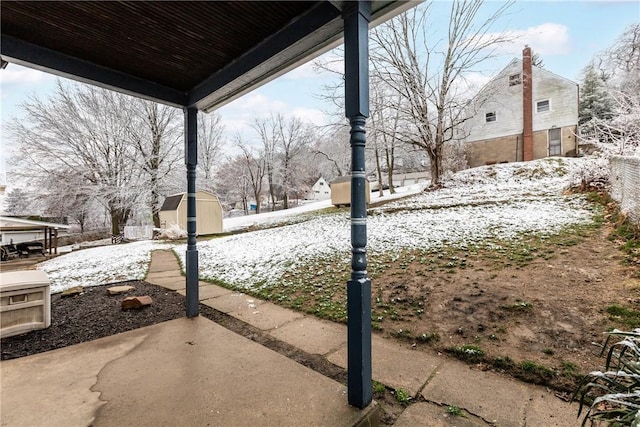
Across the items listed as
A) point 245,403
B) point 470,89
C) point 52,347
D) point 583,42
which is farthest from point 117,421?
point 583,42

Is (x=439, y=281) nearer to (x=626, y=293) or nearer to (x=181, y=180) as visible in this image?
(x=626, y=293)

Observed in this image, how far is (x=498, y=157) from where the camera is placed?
15.0m

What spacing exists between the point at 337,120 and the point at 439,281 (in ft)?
29.5

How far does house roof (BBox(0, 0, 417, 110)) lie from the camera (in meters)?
1.87

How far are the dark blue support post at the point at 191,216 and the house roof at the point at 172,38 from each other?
56 centimetres

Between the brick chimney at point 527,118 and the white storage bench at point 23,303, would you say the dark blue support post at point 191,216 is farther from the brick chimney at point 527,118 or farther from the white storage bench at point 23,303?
the brick chimney at point 527,118

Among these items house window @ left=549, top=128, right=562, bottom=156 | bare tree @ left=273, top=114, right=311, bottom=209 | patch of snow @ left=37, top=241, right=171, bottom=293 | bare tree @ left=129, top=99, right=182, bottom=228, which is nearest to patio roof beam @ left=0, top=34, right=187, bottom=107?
patch of snow @ left=37, top=241, right=171, bottom=293

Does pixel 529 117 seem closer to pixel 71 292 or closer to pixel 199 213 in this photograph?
pixel 199 213

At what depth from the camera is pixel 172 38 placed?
7.32ft

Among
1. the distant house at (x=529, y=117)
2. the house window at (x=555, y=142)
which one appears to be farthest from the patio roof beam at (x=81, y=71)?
the house window at (x=555, y=142)

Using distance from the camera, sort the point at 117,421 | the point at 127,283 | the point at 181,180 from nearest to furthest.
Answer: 1. the point at 117,421
2. the point at 127,283
3. the point at 181,180

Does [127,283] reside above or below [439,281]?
below

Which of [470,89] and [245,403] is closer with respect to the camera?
[245,403]

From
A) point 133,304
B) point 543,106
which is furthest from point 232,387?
point 543,106
